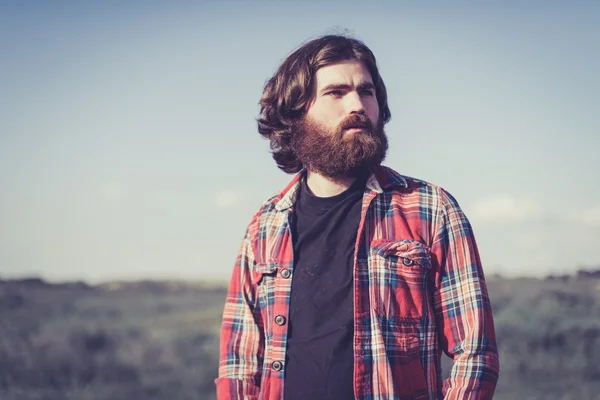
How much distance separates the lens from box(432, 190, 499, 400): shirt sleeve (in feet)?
7.88

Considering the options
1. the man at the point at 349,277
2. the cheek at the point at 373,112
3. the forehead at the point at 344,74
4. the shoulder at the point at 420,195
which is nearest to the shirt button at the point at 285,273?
the man at the point at 349,277

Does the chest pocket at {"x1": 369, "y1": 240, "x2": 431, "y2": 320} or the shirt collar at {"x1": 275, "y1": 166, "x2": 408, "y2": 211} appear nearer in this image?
the chest pocket at {"x1": 369, "y1": 240, "x2": 431, "y2": 320}

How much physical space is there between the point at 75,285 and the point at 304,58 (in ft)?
58.8

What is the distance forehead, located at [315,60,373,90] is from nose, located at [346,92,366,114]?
8 centimetres

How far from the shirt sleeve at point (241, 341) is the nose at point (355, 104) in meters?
0.82

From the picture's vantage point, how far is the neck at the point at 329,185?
2.97 metres

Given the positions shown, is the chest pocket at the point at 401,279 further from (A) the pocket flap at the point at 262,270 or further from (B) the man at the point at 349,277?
(A) the pocket flap at the point at 262,270

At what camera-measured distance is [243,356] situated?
2.93 meters

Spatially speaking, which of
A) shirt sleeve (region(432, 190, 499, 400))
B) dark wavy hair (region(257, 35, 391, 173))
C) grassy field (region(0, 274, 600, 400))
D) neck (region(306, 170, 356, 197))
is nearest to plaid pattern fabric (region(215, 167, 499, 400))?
shirt sleeve (region(432, 190, 499, 400))

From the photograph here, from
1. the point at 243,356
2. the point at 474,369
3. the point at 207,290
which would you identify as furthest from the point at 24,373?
the point at 474,369

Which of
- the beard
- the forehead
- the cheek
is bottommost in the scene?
the beard

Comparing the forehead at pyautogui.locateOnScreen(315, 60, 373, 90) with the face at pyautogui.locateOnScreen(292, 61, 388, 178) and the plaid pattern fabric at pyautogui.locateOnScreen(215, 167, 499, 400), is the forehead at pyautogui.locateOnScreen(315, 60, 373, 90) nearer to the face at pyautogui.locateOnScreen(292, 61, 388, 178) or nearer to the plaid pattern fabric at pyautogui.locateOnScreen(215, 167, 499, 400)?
the face at pyautogui.locateOnScreen(292, 61, 388, 178)

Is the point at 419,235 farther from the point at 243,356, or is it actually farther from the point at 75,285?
the point at 75,285

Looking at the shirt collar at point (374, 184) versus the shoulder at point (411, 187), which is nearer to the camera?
the shoulder at point (411, 187)
